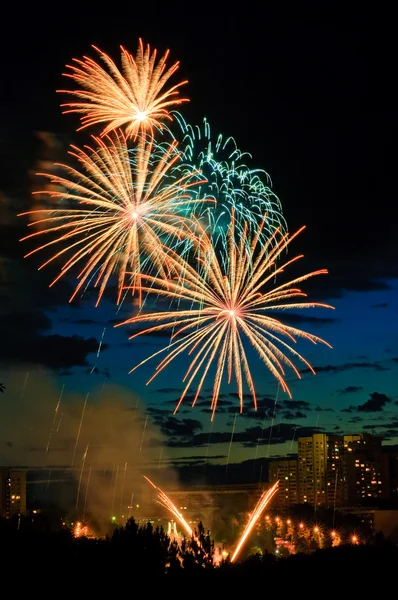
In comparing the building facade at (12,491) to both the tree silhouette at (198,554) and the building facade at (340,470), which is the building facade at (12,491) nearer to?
the building facade at (340,470)

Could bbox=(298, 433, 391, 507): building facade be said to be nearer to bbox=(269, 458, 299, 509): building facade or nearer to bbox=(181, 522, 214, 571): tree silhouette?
bbox=(269, 458, 299, 509): building facade

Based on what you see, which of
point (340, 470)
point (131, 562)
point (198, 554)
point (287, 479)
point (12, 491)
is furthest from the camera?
point (287, 479)

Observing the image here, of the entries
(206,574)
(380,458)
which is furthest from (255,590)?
(380,458)

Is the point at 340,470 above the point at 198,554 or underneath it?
above

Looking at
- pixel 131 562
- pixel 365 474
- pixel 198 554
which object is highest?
pixel 365 474

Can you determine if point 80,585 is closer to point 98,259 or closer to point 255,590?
point 255,590

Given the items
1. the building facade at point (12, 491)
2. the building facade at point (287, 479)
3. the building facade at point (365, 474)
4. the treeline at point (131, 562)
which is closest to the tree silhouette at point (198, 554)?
the treeline at point (131, 562)

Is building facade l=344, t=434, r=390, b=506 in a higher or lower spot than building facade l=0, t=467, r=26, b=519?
higher

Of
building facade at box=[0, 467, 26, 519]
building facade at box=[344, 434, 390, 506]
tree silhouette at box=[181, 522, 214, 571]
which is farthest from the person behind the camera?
building facade at box=[344, 434, 390, 506]

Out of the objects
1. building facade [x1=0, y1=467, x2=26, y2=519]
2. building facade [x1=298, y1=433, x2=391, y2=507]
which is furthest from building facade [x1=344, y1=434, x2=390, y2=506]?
building facade [x1=0, y1=467, x2=26, y2=519]

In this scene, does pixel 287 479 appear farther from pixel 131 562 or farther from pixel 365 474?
pixel 131 562

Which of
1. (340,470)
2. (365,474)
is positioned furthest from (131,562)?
(365,474)

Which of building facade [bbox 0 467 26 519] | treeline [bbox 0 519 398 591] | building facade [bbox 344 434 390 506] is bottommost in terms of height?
treeline [bbox 0 519 398 591]

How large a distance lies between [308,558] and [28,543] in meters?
8.79
